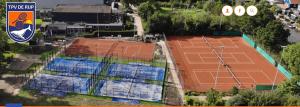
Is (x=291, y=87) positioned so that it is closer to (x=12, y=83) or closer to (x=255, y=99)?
(x=255, y=99)

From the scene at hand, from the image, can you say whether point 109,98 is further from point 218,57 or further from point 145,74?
point 218,57

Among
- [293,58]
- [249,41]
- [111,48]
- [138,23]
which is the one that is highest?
[138,23]

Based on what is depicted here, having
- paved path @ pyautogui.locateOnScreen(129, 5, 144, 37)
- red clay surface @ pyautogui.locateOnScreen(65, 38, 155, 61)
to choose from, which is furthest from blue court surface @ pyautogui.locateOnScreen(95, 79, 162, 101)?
paved path @ pyautogui.locateOnScreen(129, 5, 144, 37)

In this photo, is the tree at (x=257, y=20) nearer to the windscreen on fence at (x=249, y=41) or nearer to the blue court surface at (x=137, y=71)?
the windscreen on fence at (x=249, y=41)

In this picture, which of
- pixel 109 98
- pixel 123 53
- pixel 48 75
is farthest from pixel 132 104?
pixel 123 53

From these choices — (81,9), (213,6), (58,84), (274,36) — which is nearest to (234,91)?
(274,36)
